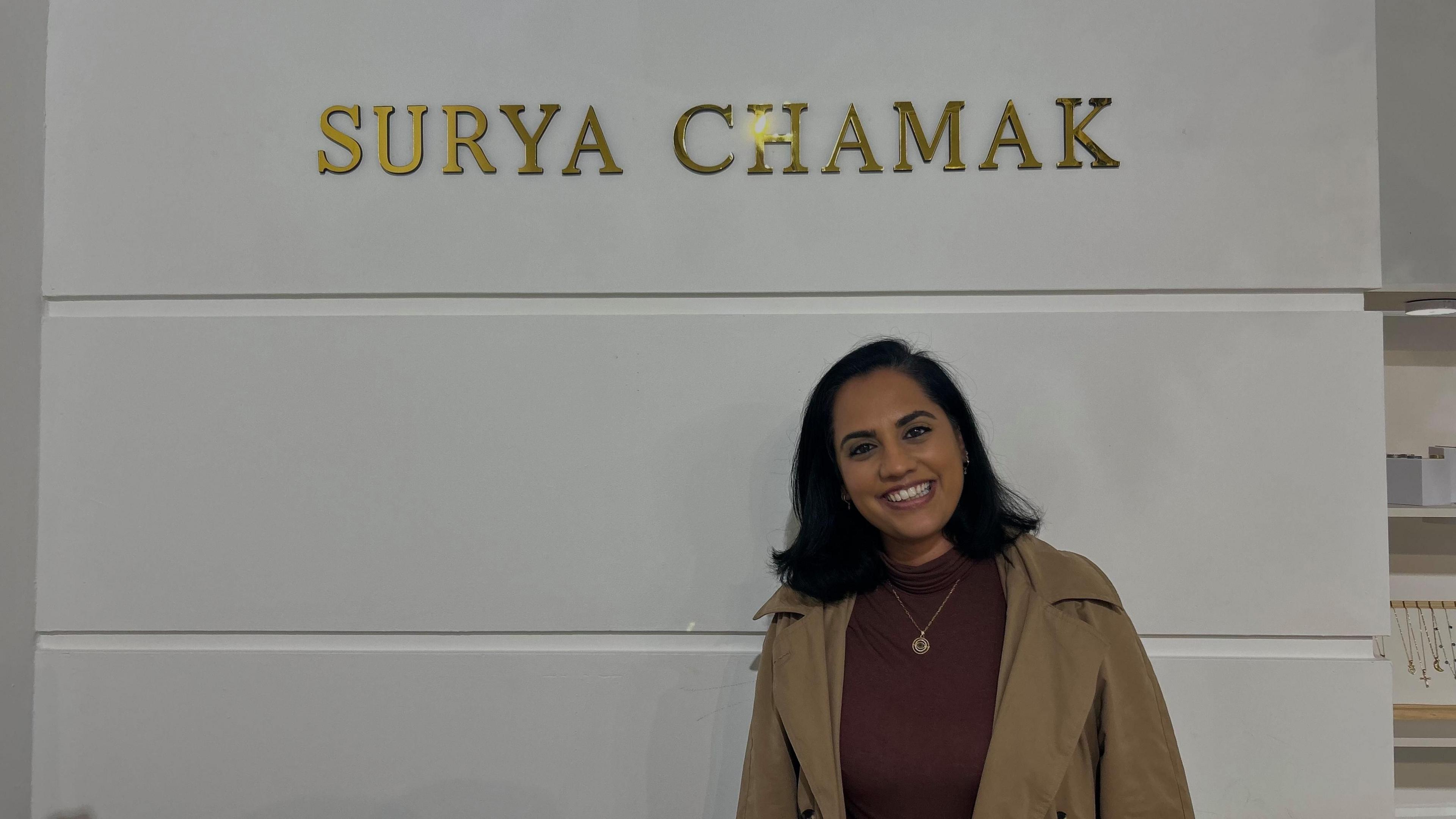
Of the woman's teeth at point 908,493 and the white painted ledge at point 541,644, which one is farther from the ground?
the woman's teeth at point 908,493

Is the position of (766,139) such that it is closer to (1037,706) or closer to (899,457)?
(899,457)

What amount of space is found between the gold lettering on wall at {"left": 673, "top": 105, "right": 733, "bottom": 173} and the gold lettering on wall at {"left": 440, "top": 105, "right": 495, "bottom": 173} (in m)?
0.43

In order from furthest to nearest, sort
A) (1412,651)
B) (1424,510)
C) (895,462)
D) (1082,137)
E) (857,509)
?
(1412,651)
(1424,510)
(1082,137)
(857,509)
(895,462)

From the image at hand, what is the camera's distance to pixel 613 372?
207 cm

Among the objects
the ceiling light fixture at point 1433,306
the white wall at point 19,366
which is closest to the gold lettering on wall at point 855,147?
the ceiling light fixture at point 1433,306

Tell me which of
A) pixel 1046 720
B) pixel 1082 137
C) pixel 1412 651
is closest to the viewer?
pixel 1046 720

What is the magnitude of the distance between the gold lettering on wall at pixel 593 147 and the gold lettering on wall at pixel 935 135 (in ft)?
2.14

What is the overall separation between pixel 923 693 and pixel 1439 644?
1900 mm

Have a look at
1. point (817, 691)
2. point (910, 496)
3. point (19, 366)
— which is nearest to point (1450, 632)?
point (910, 496)

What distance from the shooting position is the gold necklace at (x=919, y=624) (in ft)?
5.39

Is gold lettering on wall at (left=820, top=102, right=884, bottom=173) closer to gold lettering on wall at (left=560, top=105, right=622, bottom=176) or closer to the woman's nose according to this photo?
gold lettering on wall at (left=560, top=105, right=622, bottom=176)

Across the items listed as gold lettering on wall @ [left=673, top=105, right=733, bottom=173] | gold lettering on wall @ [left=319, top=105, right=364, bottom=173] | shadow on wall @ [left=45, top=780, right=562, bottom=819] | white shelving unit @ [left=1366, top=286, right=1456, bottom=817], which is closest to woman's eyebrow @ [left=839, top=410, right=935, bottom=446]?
gold lettering on wall @ [left=673, top=105, right=733, bottom=173]

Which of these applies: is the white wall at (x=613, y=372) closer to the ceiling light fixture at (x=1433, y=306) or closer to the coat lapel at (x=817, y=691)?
the coat lapel at (x=817, y=691)

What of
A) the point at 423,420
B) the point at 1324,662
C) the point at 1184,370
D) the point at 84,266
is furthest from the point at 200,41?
the point at 1324,662
